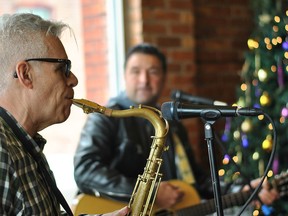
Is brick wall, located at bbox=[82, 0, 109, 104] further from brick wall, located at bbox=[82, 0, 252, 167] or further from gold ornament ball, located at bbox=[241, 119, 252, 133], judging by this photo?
gold ornament ball, located at bbox=[241, 119, 252, 133]

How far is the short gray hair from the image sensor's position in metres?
1.70

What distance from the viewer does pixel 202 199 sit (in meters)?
3.34

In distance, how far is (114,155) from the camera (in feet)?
10.0

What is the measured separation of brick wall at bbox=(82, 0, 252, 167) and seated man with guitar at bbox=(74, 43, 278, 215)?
31.9 inches

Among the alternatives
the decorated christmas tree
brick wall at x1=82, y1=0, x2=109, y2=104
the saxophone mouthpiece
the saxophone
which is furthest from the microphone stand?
brick wall at x1=82, y1=0, x2=109, y2=104

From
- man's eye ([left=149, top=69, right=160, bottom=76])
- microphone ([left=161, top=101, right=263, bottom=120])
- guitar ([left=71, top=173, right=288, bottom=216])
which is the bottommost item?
guitar ([left=71, top=173, right=288, bottom=216])

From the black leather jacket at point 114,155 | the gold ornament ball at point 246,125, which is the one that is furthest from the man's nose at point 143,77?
the gold ornament ball at point 246,125

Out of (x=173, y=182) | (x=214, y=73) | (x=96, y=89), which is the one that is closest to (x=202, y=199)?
(x=173, y=182)

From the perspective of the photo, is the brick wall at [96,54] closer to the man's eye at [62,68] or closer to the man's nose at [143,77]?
the man's nose at [143,77]

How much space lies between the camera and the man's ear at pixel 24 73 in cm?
170

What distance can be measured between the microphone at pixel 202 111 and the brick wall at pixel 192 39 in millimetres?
2148

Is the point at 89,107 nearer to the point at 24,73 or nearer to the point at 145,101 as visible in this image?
the point at 24,73

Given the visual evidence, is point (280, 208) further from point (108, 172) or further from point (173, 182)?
point (108, 172)

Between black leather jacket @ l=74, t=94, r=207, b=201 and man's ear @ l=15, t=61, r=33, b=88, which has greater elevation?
man's ear @ l=15, t=61, r=33, b=88
